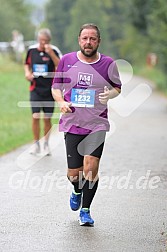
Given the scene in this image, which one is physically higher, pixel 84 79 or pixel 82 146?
pixel 84 79

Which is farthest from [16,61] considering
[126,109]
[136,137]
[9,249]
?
[9,249]

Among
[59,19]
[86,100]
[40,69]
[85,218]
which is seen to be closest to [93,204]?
[85,218]

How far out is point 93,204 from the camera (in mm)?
9164

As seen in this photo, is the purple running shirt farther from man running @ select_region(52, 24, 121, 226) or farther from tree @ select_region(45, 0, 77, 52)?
tree @ select_region(45, 0, 77, 52)

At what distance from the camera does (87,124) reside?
7973 mm

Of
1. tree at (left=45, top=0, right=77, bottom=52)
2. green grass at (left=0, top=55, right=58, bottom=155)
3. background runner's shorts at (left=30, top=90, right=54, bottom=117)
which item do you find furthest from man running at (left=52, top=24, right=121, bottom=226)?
tree at (left=45, top=0, right=77, bottom=52)

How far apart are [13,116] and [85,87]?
46.4 feet

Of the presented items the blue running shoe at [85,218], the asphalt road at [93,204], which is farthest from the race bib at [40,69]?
the blue running shoe at [85,218]

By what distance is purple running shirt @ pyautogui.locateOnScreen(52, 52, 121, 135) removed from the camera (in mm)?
7906

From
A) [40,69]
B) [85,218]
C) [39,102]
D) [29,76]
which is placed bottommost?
[85,218]

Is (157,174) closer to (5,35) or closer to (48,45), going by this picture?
(48,45)

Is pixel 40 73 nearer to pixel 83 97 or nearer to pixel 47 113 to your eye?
pixel 47 113

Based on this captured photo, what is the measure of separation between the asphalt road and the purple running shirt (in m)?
1.05

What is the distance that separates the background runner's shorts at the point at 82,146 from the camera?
7.93m
